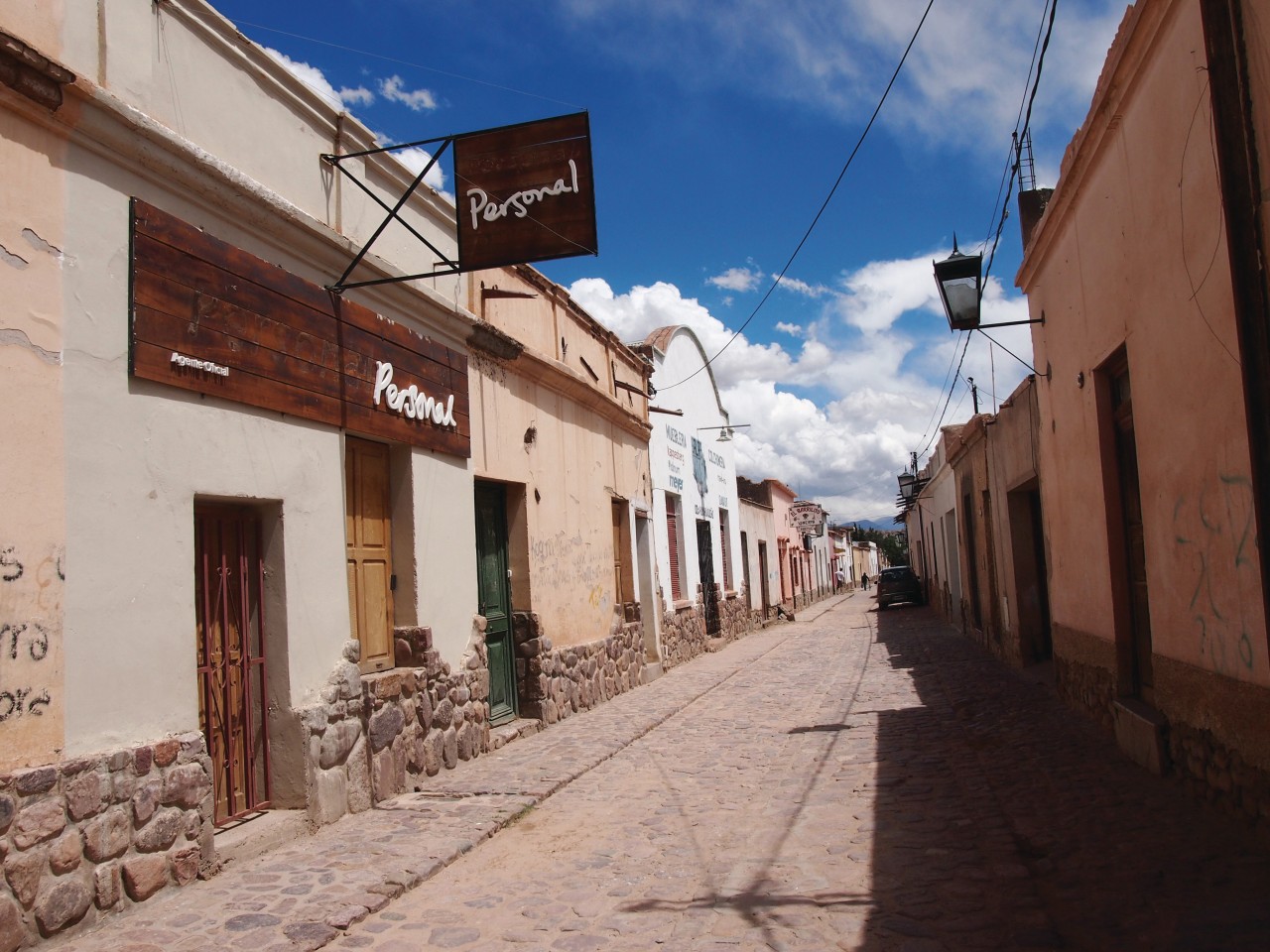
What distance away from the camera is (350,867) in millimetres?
5336

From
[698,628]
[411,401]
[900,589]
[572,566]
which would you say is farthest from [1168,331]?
[900,589]

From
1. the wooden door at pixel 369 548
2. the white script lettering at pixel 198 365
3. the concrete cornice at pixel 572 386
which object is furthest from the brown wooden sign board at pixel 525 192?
the concrete cornice at pixel 572 386

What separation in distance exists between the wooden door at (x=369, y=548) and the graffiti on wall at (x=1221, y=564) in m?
5.41

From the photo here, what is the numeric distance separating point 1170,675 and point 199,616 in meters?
5.88

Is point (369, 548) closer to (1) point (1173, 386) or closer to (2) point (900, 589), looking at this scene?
(1) point (1173, 386)

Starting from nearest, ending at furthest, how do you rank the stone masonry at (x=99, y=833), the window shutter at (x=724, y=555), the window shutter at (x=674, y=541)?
1. the stone masonry at (x=99, y=833)
2. the window shutter at (x=674, y=541)
3. the window shutter at (x=724, y=555)

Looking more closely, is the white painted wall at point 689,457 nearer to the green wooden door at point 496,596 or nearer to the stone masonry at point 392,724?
the green wooden door at point 496,596

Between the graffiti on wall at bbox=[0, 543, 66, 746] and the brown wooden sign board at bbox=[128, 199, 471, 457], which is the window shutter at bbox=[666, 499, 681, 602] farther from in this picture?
the graffiti on wall at bbox=[0, 543, 66, 746]

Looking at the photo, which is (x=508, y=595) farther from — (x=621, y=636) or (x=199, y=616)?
(x=199, y=616)

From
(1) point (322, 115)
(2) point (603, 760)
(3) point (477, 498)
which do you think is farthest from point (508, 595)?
(1) point (322, 115)

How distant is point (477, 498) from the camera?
31.7 feet

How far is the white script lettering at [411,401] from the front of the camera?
7379mm

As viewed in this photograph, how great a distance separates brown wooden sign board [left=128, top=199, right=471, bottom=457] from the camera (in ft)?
17.0

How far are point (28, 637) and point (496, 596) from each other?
5748 millimetres
